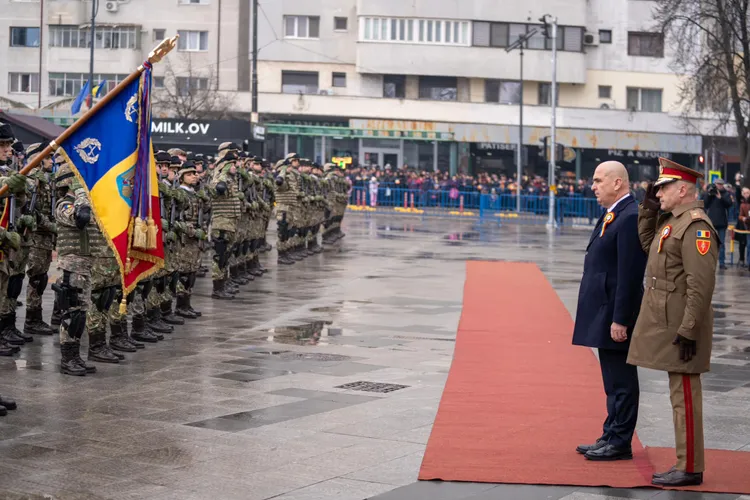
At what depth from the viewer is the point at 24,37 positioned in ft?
209

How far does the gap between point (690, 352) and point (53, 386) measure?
5.56 meters

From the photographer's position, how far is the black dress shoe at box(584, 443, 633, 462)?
7.70 m

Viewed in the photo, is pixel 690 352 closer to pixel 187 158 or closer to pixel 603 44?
pixel 187 158

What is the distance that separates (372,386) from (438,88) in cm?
5242

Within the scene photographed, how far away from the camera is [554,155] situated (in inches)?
1634

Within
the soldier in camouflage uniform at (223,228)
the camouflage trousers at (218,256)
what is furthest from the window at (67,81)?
the camouflage trousers at (218,256)

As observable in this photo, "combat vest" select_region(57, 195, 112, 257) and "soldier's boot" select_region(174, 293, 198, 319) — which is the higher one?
"combat vest" select_region(57, 195, 112, 257)

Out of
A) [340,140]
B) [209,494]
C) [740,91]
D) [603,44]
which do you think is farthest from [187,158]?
[603,44]

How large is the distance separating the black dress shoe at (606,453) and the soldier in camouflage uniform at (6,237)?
461cm

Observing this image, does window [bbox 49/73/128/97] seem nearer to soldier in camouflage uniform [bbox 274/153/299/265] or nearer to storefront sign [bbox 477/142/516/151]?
storefront sign [bbox 477/142/516/151]

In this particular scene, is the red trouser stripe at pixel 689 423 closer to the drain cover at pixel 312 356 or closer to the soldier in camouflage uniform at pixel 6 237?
the soldier in camouflage uniform at pixel 6 237

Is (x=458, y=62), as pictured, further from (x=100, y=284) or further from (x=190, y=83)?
(x=100, y=284)

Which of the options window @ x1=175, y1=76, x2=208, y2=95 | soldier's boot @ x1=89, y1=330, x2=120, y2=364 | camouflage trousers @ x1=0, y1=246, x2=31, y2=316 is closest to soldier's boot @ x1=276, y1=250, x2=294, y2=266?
camouflage trousers @ x1=0, y1=246, x2=31, y2=316

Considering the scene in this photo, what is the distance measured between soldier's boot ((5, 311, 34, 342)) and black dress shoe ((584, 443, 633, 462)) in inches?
274
